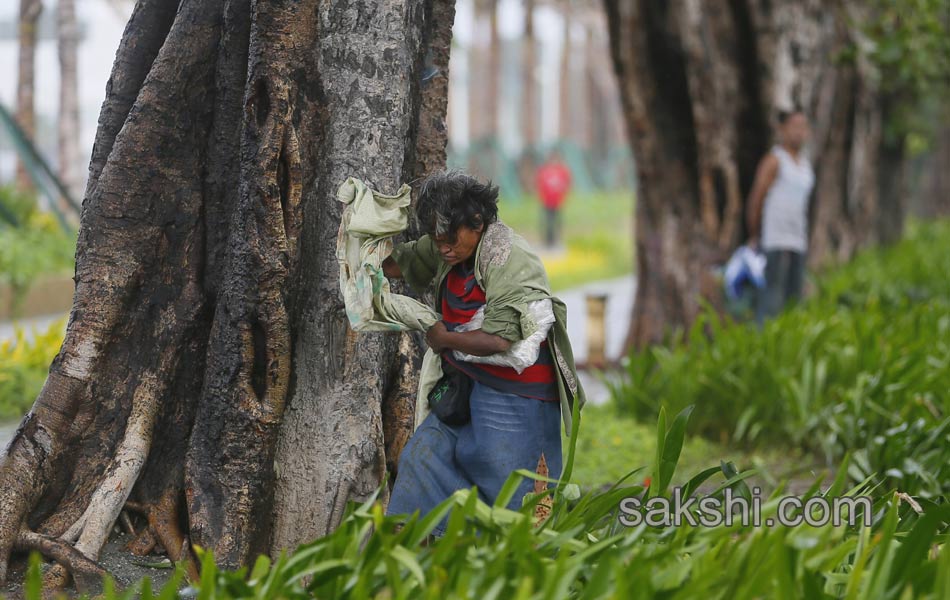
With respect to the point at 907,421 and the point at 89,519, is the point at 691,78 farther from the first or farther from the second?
the point at 89,519

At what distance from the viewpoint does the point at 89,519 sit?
406 cm

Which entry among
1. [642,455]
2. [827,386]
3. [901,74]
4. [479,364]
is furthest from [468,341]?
[901,74]

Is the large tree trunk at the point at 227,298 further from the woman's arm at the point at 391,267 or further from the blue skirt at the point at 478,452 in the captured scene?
the blue skirt at the point at 478,452

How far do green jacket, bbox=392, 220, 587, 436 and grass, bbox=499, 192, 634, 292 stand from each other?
942 cm

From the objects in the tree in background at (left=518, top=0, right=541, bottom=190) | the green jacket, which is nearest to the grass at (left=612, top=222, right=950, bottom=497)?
the green jacket

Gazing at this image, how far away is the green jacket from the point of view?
11.9 feet

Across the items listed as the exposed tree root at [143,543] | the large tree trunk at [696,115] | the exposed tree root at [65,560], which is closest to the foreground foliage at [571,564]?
the exposed tree root at [65,560]

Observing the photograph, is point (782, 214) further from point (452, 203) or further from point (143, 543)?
point (143, 543)

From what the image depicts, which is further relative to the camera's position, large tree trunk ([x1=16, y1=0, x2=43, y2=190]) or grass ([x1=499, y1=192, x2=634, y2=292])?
grass ([x1=499, y1=192, x2=634, y2=292])

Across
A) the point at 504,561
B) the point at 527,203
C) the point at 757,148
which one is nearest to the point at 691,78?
the point at 757,148

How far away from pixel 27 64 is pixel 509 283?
13829mm

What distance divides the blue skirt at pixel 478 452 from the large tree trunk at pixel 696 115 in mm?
6111

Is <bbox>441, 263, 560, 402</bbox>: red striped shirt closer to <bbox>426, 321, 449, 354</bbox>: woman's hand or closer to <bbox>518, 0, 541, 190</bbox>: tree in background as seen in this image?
<bbox>426, 321, 449, 354</bbox>: woman's hand

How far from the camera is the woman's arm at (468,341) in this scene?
3627 millimetres
